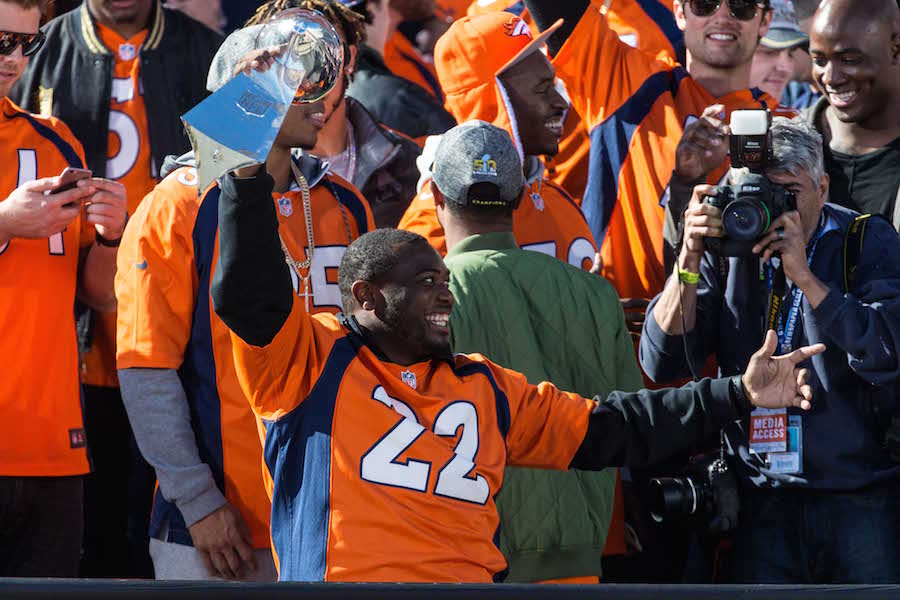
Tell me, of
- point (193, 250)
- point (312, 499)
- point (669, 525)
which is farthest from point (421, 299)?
point (669, 525)

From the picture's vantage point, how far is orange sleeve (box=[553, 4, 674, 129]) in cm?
511

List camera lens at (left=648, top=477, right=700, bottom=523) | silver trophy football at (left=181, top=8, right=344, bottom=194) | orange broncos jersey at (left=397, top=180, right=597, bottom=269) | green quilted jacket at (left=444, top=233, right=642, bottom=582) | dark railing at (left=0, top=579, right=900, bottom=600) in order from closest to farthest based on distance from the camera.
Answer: dark railing at (left=0, top=579, right=900, bottom=600) < silver trophy football at (left=181, top=8, right=344, bottom=194) < green quilted jacket at (left=444, top=233, right=642, bottom=582) < camera lens at (left=648, top=477, right=700, bottom=523) < orange broncos jersey at (left=397, top=180, right=597, bottom=269)

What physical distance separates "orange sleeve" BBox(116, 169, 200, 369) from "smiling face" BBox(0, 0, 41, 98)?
696 mm

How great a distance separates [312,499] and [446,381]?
432mm

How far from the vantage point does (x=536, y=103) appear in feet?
16.1

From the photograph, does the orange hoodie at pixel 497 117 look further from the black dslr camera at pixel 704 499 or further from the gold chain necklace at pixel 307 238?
the black dslr camera at pixel 704 499

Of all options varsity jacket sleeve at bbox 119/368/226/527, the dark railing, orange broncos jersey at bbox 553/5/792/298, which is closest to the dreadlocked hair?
orange broncos jersey at bbox 553/5/792/298

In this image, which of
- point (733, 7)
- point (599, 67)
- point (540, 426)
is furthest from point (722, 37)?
point (540, 426)

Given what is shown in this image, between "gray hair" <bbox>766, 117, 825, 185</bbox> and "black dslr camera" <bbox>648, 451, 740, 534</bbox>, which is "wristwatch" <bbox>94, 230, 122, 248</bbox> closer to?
"black dslr camera" <bbox>648, 451, 740, 534</bbox>

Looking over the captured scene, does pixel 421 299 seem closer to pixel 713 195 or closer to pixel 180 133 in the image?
pixel 713 195

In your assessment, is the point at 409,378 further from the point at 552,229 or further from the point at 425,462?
the point at 552,229

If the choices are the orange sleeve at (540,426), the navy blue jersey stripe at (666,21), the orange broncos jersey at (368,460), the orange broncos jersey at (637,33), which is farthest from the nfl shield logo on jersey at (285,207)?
the navy blue jersey stripe at (666,21)

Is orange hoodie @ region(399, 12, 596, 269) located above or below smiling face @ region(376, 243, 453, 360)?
above

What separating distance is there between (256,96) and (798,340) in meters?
1.87
